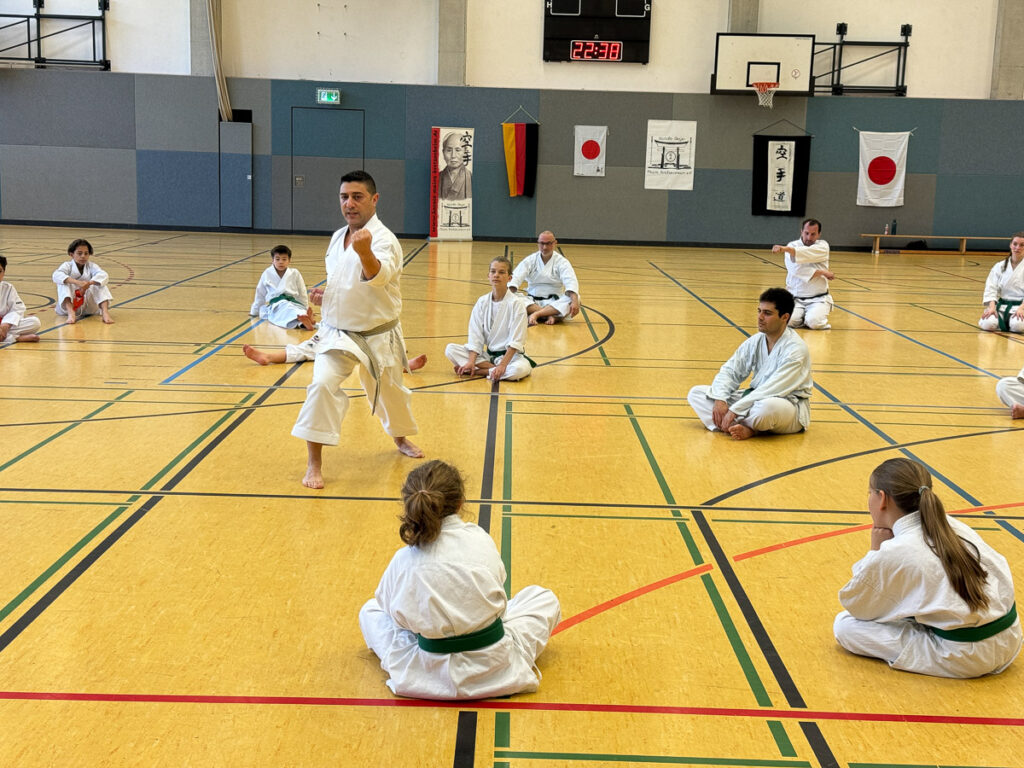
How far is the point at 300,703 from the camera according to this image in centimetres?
325

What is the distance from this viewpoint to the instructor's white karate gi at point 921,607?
3389 millimetres

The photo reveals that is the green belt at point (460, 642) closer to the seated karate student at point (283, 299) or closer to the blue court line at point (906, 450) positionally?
the blue court line at point (906, 450)

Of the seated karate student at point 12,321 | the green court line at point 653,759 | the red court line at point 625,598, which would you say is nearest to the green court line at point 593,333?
the red court line at point 625,598

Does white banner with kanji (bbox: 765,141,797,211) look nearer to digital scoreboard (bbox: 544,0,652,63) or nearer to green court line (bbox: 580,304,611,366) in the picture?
digital scoreboard (bbox: 544,0,652,63)

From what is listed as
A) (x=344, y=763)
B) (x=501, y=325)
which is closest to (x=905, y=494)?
(x=344, y=763)

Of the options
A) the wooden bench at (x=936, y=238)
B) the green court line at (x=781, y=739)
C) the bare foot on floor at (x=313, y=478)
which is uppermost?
the wooden bench at (x=936, y=238)

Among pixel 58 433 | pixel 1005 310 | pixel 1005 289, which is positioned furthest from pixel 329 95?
pixel 58 433

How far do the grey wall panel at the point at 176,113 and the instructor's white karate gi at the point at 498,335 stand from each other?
1603 cm

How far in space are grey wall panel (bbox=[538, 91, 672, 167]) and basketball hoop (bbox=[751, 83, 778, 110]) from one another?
6.38ft

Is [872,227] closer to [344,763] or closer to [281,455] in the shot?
[281,455]

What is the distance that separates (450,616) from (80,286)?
27.2 ft

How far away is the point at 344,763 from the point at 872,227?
2231 centimetres

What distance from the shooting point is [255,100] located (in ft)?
72.9

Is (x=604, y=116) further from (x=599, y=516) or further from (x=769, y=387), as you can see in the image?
(x=599, y=516)
